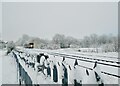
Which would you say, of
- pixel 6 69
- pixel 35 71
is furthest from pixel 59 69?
pixel 6 69

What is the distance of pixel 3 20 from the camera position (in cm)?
246

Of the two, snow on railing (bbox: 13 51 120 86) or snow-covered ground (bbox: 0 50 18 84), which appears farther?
snow-covered ground (bbox: 0 50 18 84)

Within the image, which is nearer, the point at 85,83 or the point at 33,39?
the point at 85,83

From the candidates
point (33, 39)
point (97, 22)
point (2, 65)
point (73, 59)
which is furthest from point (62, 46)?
point (2, 65)

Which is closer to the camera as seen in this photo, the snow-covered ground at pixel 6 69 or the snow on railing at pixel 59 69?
the snow on railing at pixel 59 69

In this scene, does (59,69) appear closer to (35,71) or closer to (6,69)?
(35,71)

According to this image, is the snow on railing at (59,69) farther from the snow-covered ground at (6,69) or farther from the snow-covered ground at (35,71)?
the snow-covered ground at (6,69)

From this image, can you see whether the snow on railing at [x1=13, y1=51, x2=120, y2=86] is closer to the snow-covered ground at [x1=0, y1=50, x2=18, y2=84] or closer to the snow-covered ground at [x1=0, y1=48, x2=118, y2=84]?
the snow-covered ground at [x1=0, y1=48, x2=118, y2=84]

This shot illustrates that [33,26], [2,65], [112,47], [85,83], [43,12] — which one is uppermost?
[43,12]

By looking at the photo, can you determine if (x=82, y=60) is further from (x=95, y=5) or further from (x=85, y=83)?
(x=95, y=5)

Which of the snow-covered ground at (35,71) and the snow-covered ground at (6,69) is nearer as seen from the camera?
the snow-covered ground at (35,71)

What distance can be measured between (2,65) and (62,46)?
2.60 feet

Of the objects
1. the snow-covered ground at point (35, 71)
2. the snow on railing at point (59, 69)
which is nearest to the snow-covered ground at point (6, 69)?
the snow-covered ground at point (35, 71)

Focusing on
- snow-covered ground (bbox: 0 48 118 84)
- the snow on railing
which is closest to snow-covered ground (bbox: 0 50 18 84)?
snow-covered ground (bbox: 0 48 118 84)
